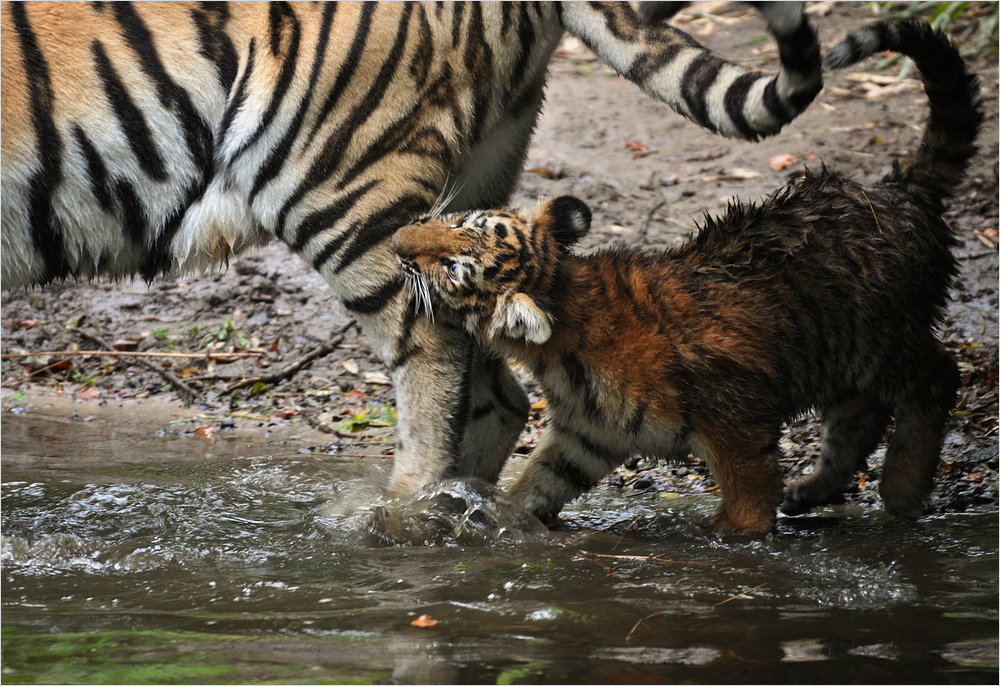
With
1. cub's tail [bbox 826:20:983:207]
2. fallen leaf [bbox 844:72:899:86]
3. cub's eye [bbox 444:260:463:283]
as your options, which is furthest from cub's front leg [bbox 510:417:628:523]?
fallen leaf [bbox 844:72:899:86]

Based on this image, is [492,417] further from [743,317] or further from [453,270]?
[743,317]

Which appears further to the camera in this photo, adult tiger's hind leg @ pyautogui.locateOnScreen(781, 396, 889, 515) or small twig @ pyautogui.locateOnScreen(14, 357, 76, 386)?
small twig @ pyautogui.locateOnScreen(14, 357, 76, 386)

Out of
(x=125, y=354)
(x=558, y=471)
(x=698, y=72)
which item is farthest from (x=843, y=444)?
(x=125, y=354)

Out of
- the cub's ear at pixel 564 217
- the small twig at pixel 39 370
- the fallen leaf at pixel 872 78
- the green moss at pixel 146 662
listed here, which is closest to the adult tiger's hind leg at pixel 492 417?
the cub's ear at pixel 564 217

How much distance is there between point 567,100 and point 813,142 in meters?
2.22

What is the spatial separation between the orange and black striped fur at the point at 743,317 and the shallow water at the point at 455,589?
0.94 feet

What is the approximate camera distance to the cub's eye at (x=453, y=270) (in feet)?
11.6

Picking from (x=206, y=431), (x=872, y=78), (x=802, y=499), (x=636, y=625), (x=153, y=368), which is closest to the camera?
(x=636, y=625)

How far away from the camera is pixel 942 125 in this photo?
3846 millimetres

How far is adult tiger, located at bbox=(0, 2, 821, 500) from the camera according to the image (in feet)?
11.4

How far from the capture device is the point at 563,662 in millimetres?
2244

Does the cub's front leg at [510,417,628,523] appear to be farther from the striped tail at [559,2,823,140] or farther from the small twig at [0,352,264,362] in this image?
the small twig at [0,352,264,362]

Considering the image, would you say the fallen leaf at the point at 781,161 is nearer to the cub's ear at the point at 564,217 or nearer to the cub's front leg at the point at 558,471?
the cub's ear at the point at 564,217

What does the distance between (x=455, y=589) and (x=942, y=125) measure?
8.21 ft
